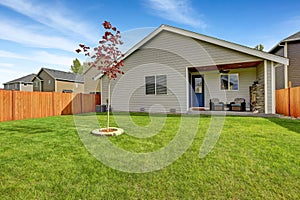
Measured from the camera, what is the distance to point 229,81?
1076 centimetres

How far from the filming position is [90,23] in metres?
10.1

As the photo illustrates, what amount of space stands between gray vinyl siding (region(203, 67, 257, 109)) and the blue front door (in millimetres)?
316

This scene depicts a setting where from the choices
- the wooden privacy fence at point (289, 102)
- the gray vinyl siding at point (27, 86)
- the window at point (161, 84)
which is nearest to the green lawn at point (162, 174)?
the wooden privacy fence at point (289, 102)

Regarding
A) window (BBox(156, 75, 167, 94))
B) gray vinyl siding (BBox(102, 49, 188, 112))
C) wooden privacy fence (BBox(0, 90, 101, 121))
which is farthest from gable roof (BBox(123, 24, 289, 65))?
wooden privacy fence (BBox(0, 90, 101, 121))

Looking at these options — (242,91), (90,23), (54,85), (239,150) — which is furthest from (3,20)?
(54,85)

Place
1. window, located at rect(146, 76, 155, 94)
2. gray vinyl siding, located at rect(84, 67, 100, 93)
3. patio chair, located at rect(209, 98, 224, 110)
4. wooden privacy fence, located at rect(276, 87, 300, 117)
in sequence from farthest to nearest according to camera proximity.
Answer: gray vinyl siding, located at rect(84, 67, 100, 93), window, located at rect(146, 76, 155, 94), patio chair, located at rect(209, 98, 224, 110), wooden privacy fence, located at rect(276, 87, 300, 117)

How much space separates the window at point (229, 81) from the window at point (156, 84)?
3.79 metres

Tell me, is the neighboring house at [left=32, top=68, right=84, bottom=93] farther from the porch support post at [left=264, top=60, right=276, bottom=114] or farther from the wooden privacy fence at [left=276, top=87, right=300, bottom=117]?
the wooden privacy fence at [left=276, top=87, right=300, bottom=117]

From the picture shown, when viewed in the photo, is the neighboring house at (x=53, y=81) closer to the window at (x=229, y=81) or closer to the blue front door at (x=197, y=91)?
the blue front door at (x=197, y=91)

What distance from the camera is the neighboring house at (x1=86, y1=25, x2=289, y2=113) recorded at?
837 centimetres

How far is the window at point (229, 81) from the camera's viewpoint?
10.6 metres

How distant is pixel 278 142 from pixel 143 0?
8.99 meters

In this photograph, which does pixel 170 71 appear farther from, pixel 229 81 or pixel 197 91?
pixel 229 81

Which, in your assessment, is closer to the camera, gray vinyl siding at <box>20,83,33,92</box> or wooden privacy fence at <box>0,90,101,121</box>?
wooden privacy fence at <box>0,90,101,121</box>
